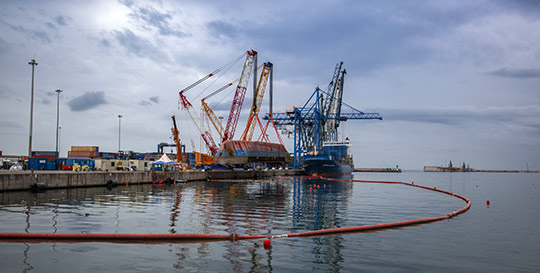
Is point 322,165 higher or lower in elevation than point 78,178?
higher

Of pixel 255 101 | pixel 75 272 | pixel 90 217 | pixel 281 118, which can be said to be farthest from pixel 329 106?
pixel 75 272

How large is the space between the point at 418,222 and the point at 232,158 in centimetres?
9475

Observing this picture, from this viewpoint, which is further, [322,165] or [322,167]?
[322,167]

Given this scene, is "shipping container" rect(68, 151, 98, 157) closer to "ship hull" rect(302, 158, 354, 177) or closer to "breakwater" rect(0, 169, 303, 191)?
"breakwater" rect(0, 169, 303, 191)

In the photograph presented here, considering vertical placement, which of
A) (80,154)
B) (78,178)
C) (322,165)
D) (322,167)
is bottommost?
(78,178)

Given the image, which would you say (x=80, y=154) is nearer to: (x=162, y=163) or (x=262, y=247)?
(x=162, y=163)

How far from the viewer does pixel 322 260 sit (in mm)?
13492

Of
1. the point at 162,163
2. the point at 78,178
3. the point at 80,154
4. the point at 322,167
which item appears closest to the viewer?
the point at 78,178

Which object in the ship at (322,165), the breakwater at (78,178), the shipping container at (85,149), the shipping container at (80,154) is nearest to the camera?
the breakwater at (78,178)

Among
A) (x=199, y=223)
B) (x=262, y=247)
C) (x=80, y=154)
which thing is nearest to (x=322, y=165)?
(x=80, y=154)

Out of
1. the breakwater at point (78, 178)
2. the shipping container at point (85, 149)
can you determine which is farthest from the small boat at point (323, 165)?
the shipping container at point (85, 149)

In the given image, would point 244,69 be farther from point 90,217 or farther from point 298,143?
point 90,217

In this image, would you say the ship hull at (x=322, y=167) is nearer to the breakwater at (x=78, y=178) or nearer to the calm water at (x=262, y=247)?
the breakwater at (x=78, y=178)

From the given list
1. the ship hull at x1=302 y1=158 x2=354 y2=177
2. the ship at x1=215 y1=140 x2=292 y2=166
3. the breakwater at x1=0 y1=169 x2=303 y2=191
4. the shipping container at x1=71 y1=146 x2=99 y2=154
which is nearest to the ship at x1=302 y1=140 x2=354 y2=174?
the ship hull at x1=302 y1=158 x2=354 y2=177
